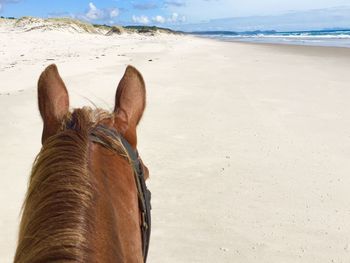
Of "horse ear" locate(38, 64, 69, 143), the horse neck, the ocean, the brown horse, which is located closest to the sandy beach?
"horse ear" locate(38, 64, 69, 143)

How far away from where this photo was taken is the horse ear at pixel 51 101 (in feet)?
4.72

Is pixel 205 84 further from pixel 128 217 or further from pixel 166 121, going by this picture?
pixel 128 217

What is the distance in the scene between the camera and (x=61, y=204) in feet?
3.52

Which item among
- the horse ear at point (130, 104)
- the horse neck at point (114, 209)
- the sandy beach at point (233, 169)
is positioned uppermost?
the horse ear at point (130, 104)

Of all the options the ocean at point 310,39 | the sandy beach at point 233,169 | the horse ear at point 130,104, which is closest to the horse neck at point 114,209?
the horse ear at point 130,104

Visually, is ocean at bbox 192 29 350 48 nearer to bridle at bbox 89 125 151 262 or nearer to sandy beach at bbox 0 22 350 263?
sandy beach at bbox 0 22 350 263

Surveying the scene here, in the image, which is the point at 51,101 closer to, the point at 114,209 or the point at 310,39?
the point at 114,209

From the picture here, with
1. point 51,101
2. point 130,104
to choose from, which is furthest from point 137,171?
point 51,101

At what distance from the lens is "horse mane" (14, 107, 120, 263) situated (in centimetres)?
100

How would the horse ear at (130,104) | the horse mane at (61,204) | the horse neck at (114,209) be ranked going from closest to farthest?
the horse mane at (61,204) < the horse neck at (114,209) < the horse ear at (130,104)

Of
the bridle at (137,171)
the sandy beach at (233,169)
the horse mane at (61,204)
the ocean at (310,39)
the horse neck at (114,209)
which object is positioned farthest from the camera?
the ocean at (310,39)

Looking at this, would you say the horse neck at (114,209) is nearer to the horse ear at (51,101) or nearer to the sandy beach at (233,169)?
the horse ear at (51,101)

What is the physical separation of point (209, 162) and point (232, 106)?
10.4ft

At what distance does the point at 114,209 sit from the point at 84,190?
0.16 meters
